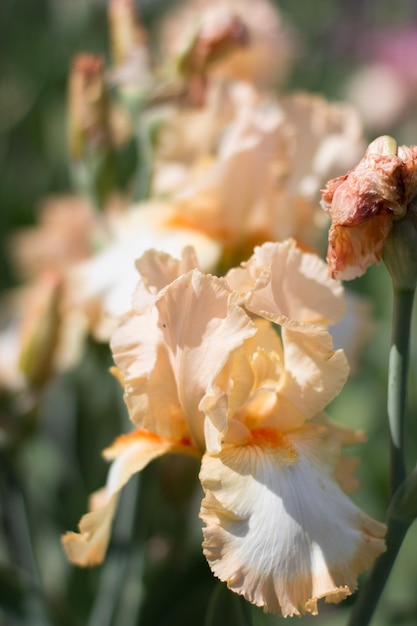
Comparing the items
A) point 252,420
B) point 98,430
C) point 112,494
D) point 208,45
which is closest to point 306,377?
point 252,420

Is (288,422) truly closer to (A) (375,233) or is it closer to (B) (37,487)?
(A) (375,233)

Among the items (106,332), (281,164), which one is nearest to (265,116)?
(281,164)

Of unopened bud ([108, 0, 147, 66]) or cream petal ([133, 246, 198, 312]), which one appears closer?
cream petal ([133, 246, 198, 312])

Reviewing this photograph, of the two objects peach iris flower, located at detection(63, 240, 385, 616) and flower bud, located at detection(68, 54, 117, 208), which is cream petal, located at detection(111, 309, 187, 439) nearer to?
peach iris flower, located at detection(63, 240, 385, 616)

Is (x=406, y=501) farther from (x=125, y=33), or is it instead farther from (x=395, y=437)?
(x=125, y=33)

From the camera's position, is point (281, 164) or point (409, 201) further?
point (281, 164)

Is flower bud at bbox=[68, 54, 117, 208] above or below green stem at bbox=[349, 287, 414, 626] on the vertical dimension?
above

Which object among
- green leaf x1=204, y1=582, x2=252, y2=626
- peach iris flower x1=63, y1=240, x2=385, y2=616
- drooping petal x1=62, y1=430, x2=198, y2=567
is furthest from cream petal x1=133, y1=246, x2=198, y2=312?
green leaf x1=204, y1=582, x2=252, y2=626
